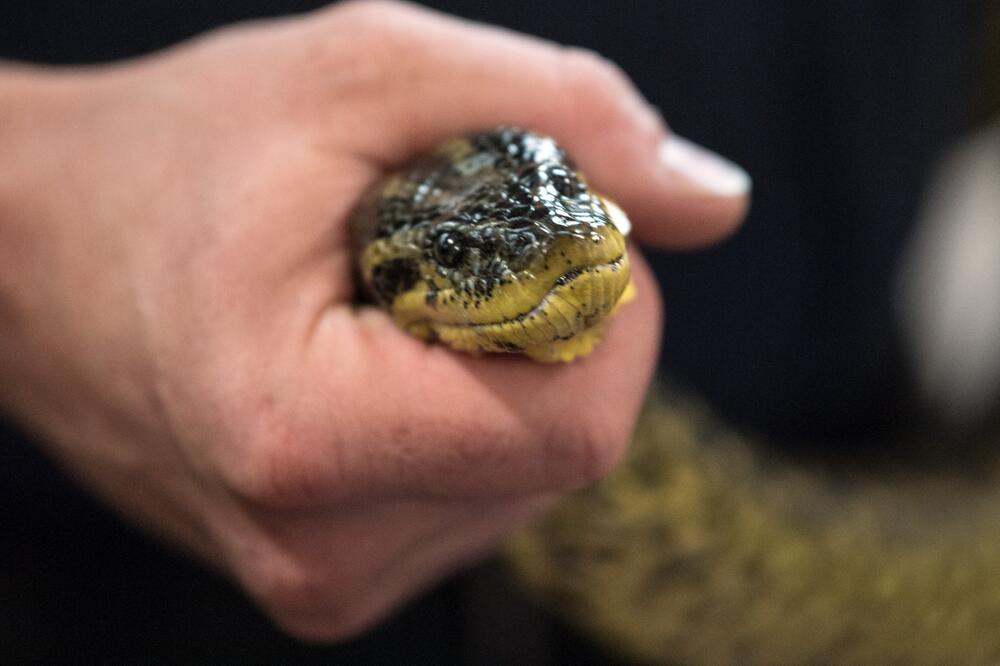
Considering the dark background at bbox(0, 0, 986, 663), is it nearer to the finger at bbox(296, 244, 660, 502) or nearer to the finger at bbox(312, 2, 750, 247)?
the finger at bbox(312, 2, 750, 247)

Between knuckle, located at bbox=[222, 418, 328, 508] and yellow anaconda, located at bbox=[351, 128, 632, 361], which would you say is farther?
knuckle, located at bbox=[222, 418, 328, 508]

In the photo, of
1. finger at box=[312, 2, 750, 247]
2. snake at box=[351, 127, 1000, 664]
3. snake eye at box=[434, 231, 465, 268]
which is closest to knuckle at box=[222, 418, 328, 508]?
snake eye at box=[434, 231, 465, 268]

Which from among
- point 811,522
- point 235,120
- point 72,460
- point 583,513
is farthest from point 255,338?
point 811,522

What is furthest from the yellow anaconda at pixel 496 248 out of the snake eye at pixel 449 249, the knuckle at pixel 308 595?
the knuckle at pixel 308 595

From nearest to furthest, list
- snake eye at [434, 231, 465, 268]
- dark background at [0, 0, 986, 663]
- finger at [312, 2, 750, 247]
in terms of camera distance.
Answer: snake eye at [434, 231, 465, 268], finger at [312, 2, 750, 247], dark background at [0, 0, 986, 663]

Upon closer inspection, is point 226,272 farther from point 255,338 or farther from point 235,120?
point 235,120

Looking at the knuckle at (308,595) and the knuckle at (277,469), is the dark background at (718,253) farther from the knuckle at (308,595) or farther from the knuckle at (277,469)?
the knuckle at (277,469)

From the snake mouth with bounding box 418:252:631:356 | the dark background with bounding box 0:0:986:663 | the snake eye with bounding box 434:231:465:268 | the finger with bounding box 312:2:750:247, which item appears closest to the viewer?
the snake mouth with bounding box 418:252:631:356

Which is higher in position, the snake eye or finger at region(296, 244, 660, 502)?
the snake eye
